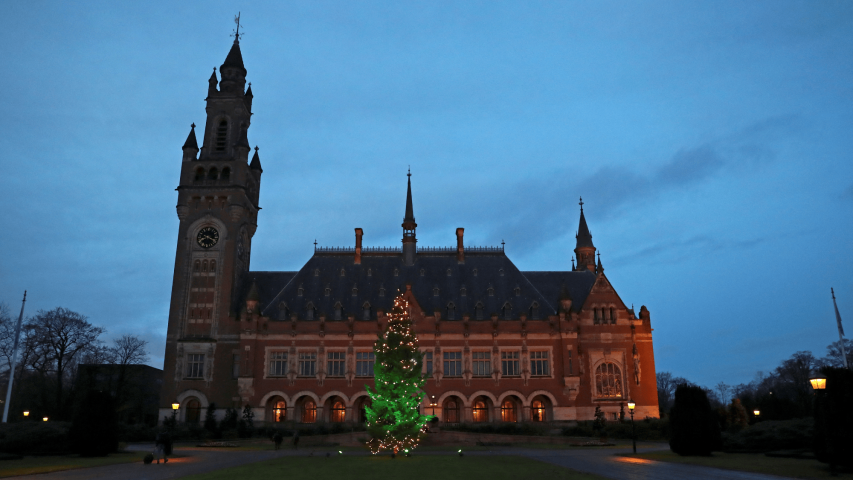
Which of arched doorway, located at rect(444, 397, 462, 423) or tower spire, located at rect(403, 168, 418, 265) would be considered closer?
arched doorway, located at rect(444, 397, 462, 423)

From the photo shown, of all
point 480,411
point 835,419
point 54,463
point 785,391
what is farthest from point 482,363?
point 785,391

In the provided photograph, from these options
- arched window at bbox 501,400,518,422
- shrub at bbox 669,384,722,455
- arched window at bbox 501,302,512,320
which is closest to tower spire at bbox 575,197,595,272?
arched window at bbox 501,302,512,320

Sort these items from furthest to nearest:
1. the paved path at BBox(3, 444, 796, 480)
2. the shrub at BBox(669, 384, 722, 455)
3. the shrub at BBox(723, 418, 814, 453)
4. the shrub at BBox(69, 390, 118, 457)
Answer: the shrub at BBox(69, 390, 118, 457), the shrub at BBox(723, 418, 814, 453), the shrub at BBox(669, 384, 722, 455), the paved path at BBox(3, 444, 796, 480)

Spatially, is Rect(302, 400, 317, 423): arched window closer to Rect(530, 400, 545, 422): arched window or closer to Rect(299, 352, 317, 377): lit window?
Rect(299, 352, 317, 377): lit window

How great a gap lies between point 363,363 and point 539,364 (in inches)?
723

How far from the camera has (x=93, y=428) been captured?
113 ft

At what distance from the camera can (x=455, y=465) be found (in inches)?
1048

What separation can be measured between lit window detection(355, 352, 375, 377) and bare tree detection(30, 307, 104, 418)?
3201 cm

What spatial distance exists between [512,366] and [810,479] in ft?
134

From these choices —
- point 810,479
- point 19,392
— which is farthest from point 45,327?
point 810,479

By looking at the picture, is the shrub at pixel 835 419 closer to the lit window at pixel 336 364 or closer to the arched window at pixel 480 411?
the arched window at pixel 480 411

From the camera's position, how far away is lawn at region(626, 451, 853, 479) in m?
22.3

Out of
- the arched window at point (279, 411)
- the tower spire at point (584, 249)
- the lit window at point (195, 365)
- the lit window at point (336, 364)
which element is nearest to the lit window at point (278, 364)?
the arched window at point (279, 411)

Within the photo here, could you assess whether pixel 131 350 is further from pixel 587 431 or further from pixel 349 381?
pixel 587 431
